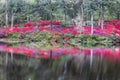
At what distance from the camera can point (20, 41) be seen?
39875mm

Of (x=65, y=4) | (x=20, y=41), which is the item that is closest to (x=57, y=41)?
(x=20, y=41)

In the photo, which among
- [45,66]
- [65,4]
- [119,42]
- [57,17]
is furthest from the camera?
[57,17]

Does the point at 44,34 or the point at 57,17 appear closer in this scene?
the point at 44,34

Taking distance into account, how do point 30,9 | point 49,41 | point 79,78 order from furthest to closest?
point 30,9, point 49,41, point 79,78

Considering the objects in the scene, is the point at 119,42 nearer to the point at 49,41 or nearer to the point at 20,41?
the point at 49,41

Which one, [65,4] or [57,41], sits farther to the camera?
[65,4]

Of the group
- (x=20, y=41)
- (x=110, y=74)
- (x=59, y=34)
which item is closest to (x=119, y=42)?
(x=59, y=34)

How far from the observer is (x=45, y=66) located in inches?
741

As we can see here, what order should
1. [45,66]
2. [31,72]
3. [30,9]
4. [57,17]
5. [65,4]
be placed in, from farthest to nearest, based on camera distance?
[57,17] < [30,9] < [65,4] < [45,66] < [31,72]

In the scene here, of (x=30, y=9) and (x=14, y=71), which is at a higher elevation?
(x=30, y=9)

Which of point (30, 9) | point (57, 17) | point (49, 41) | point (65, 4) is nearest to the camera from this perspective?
point (49, 41)

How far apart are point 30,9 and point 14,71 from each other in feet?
143

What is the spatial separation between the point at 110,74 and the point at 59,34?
25739 millimetres

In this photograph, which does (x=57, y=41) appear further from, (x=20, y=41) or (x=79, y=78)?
(x=79, y=78)
